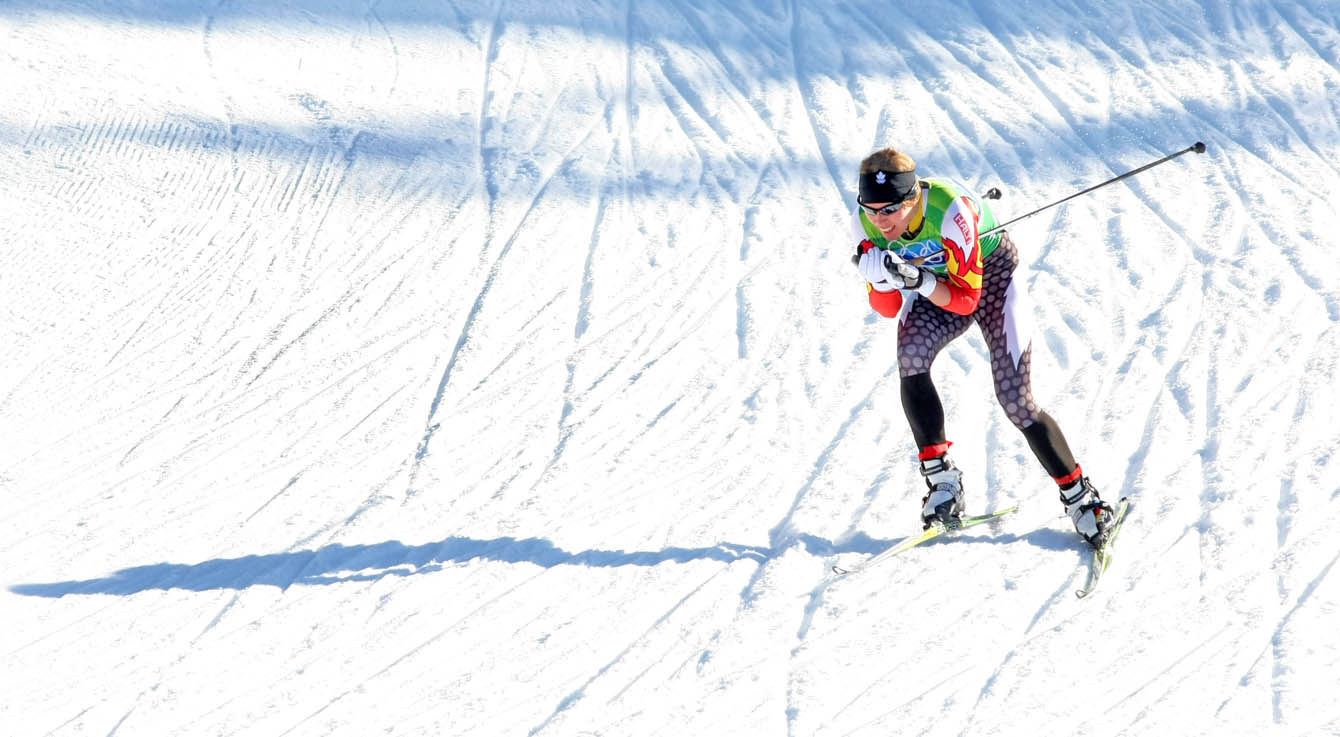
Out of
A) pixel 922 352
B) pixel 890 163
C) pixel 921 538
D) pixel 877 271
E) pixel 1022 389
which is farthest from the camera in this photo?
pixel 921 538

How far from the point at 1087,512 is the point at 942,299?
3.26 ft

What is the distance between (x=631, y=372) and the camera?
22.7ft

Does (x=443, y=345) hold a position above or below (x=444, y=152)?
below

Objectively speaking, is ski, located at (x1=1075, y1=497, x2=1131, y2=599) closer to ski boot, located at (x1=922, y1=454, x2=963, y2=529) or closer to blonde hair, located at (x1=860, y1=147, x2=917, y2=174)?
ski boot, located at (x1=922, y1=454, x2=963, y2=529)

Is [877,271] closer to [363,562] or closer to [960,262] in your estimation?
[960,262]

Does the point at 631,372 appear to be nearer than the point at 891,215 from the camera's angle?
No

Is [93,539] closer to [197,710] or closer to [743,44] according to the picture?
[197,710]

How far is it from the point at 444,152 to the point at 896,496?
17.7 ft

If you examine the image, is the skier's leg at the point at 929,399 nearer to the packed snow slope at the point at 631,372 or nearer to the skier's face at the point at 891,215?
the packed snow slope at the point at 631,372

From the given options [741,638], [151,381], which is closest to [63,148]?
[151,381]

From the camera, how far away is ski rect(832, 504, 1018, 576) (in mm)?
5007

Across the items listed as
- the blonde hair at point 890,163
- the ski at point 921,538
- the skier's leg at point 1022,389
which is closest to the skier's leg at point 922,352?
the skier's leg at point 1022,389

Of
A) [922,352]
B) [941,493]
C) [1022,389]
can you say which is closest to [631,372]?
[941,493]

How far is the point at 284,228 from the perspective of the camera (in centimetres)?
877
